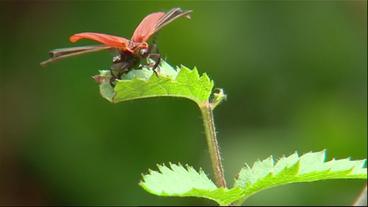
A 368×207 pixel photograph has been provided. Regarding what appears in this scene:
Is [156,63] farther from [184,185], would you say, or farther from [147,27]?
[184,185]

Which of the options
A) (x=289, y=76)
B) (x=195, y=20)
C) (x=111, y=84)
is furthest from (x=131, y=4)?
(x=111, y=84)

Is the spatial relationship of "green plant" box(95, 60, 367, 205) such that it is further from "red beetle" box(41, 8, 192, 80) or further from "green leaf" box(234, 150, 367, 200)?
"red beetle" box(41, 8, 192, 80)

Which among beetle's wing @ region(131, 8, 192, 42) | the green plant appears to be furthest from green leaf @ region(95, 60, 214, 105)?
beetle's wing @ region(131, 8, 192, 42)

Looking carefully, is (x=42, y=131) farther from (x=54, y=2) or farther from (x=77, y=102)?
(x=54, y=2)

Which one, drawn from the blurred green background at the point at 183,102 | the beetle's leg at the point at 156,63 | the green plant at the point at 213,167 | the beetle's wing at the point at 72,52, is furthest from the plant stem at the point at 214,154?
the blurred green background at the point at 183,102

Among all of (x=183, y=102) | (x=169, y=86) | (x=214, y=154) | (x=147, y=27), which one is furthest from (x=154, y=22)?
(x=183, y=102)

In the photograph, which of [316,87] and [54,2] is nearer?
[316,87]

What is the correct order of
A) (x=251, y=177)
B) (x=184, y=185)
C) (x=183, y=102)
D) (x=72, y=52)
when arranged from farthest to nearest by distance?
(x=183, y=102), (x=72, y=52), (x=251, y=177), (x=184, y=185)
